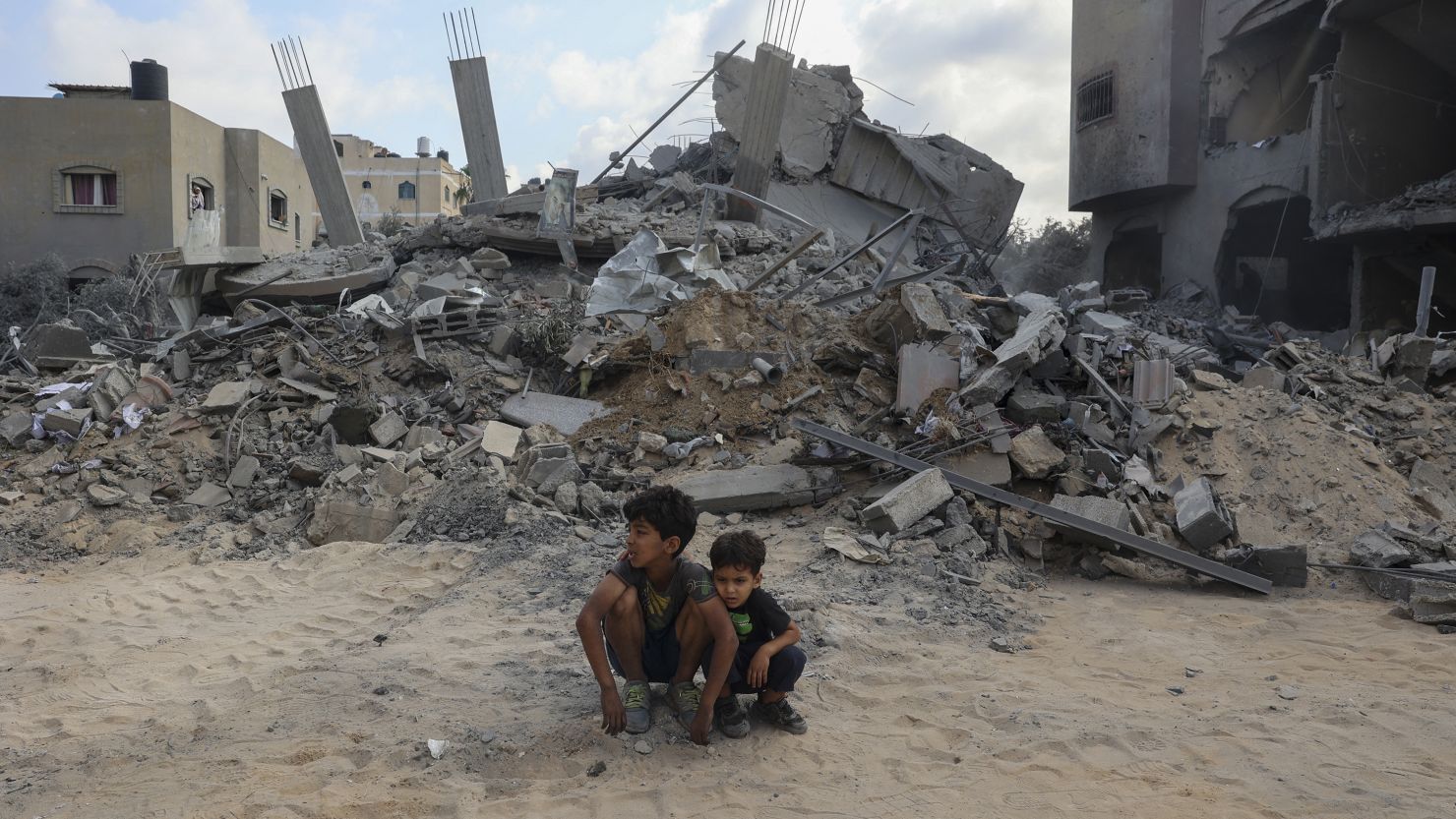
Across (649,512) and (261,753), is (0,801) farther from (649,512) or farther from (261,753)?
(649,512)

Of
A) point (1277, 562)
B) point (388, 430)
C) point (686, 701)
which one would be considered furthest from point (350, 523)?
point (1277, 562)

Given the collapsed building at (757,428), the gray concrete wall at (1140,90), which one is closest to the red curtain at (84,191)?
the collapsed building at (757,428)

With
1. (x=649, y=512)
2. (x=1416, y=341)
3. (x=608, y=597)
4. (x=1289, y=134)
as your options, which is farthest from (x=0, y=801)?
(x=1289, y=134)

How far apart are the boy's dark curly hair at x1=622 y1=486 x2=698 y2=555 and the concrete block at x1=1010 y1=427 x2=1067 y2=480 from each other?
4.16 metres

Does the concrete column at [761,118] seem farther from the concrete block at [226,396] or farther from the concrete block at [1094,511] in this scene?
the concrete block at [1094,511]

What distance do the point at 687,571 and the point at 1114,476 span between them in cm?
467

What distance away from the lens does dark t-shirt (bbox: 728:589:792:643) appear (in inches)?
122

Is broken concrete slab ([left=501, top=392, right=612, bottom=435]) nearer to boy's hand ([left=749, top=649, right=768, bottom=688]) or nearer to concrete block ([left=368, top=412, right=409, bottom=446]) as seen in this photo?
concrete block ([left=368, top=412, right=409, bottom=446])

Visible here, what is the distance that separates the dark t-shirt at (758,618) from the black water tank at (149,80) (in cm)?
2458

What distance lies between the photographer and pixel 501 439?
7754mm

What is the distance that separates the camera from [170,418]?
810 cm

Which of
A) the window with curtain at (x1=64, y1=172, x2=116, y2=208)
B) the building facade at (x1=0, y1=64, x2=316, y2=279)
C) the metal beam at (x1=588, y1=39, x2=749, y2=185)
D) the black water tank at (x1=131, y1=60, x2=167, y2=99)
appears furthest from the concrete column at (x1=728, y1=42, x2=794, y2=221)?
the black water tank at (x1=131, y1=60, x2=167, y2=99)

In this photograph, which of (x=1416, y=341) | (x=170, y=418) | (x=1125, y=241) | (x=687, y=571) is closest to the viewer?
(x=687, y=571)

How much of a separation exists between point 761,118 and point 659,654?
41.6 ft
